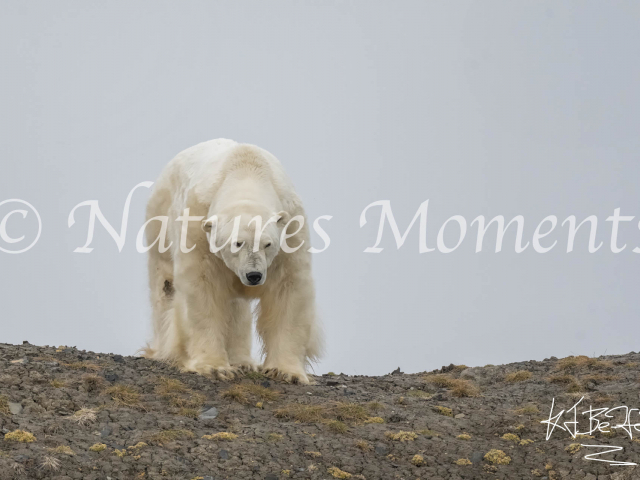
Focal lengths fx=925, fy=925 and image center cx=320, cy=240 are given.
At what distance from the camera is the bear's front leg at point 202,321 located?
14180mm

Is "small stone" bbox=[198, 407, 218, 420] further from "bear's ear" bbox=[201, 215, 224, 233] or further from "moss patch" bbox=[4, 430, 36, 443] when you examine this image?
"bear's ear" bbox=[201, 215, 224, 233]

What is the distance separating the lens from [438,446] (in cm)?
1173

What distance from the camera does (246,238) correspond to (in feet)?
42.1

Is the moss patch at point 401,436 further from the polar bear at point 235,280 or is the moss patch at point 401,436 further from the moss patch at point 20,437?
the moss patch at point 20,437

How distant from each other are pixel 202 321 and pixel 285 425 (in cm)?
278

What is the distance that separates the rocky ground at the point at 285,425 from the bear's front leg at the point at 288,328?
1.39ft

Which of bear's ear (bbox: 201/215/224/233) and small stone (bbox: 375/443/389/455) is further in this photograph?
bear's ear (bbox: 201/215/224/233)

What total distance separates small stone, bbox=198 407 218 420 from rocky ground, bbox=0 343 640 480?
0.03m

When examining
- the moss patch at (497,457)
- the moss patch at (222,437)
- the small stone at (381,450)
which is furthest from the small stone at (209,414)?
the moss patch at (497,457)

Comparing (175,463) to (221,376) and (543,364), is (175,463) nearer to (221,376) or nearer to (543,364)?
(221,376)

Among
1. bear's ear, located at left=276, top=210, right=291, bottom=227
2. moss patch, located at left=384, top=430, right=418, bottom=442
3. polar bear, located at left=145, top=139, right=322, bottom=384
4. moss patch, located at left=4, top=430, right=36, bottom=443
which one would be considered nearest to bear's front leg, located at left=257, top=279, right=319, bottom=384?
polar bear, located at left=145, top=139, right=322, bottom=384

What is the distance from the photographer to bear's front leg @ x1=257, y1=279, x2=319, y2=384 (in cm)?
1443

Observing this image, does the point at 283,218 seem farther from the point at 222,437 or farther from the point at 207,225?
the point at 222,437

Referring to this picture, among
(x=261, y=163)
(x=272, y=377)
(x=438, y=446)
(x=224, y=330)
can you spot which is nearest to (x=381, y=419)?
(x=438, y=446)
